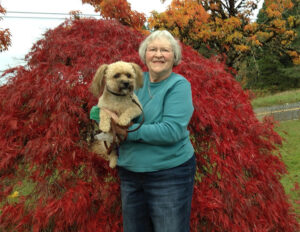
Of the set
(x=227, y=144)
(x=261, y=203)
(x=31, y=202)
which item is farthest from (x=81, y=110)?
(x=261, y=203)

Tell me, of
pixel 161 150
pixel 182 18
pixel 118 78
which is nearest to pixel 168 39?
pixel 118 78

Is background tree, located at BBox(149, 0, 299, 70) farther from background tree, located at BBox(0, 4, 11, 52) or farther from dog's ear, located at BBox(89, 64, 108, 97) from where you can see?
dog's ear, located at BBox(89, 64, 108, 97)

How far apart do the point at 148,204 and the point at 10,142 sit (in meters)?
1.58

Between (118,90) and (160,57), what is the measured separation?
16.6 inches

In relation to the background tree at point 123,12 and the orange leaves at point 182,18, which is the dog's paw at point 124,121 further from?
the orange leaves at point 182,18

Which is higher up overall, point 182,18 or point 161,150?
point 182,18

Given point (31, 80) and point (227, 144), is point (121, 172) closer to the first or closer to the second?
point (227, 144)

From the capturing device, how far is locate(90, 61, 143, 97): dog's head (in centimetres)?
204

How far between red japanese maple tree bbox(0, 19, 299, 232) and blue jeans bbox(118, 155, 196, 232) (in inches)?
18.8

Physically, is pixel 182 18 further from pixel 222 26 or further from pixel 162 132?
pixel 162 132

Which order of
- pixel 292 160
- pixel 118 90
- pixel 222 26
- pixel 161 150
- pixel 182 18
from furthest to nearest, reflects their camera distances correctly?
1. pixel 222 26
2. pixel 182 18
3. pixel 292 160
4. pixel 118 90
5. pixel 161 150

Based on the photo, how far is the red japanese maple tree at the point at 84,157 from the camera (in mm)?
2482

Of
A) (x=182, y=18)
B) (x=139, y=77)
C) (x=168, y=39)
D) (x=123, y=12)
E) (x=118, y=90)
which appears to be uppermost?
(x=182, y=18)

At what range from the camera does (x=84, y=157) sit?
2.53 metres
